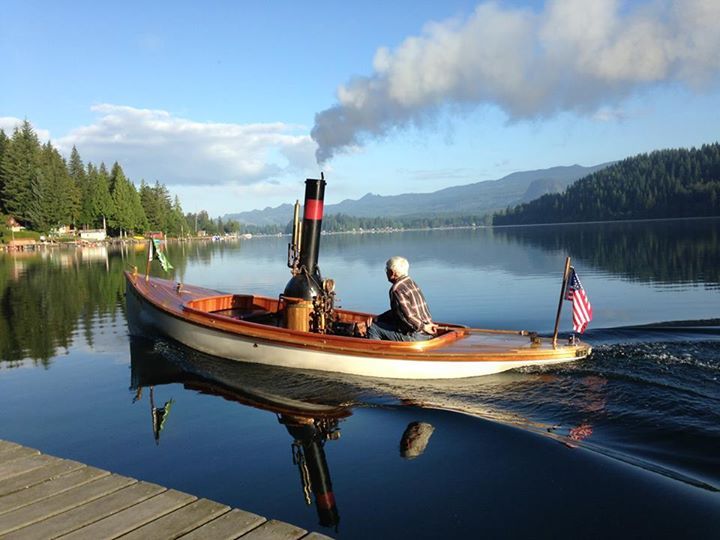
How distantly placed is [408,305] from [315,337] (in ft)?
6.38

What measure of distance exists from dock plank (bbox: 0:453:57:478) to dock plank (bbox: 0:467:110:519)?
17.0 inches

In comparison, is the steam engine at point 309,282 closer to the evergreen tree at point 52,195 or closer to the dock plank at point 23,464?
the dock plank at point 23,464

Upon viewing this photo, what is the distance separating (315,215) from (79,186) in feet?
360

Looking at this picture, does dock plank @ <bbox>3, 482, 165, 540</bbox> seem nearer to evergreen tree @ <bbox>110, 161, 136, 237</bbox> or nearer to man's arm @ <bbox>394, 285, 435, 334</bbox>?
man's arm @ <bbox>394, 285, 435, 334</bbox>

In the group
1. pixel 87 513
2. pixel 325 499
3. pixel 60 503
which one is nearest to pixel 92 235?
pixel 325 499

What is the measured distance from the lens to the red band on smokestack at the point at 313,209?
12.3 metres

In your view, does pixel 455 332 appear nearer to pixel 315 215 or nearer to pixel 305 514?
pixel 315 215

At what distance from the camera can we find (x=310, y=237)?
40.3 feet

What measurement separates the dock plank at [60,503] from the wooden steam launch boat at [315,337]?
564 centimetres

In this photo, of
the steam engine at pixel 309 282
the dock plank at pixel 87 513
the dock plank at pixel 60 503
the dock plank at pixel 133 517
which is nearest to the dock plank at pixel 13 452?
the dock plank at pixel 60 503

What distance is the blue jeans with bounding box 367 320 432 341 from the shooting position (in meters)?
10.0

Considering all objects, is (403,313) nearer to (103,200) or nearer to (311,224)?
(311,224)

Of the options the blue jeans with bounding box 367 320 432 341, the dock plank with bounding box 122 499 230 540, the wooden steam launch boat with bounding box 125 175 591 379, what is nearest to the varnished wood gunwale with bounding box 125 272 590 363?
the wooden steam launch boat with bounding box 125 175 591 379

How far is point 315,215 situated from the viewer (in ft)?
40.7
